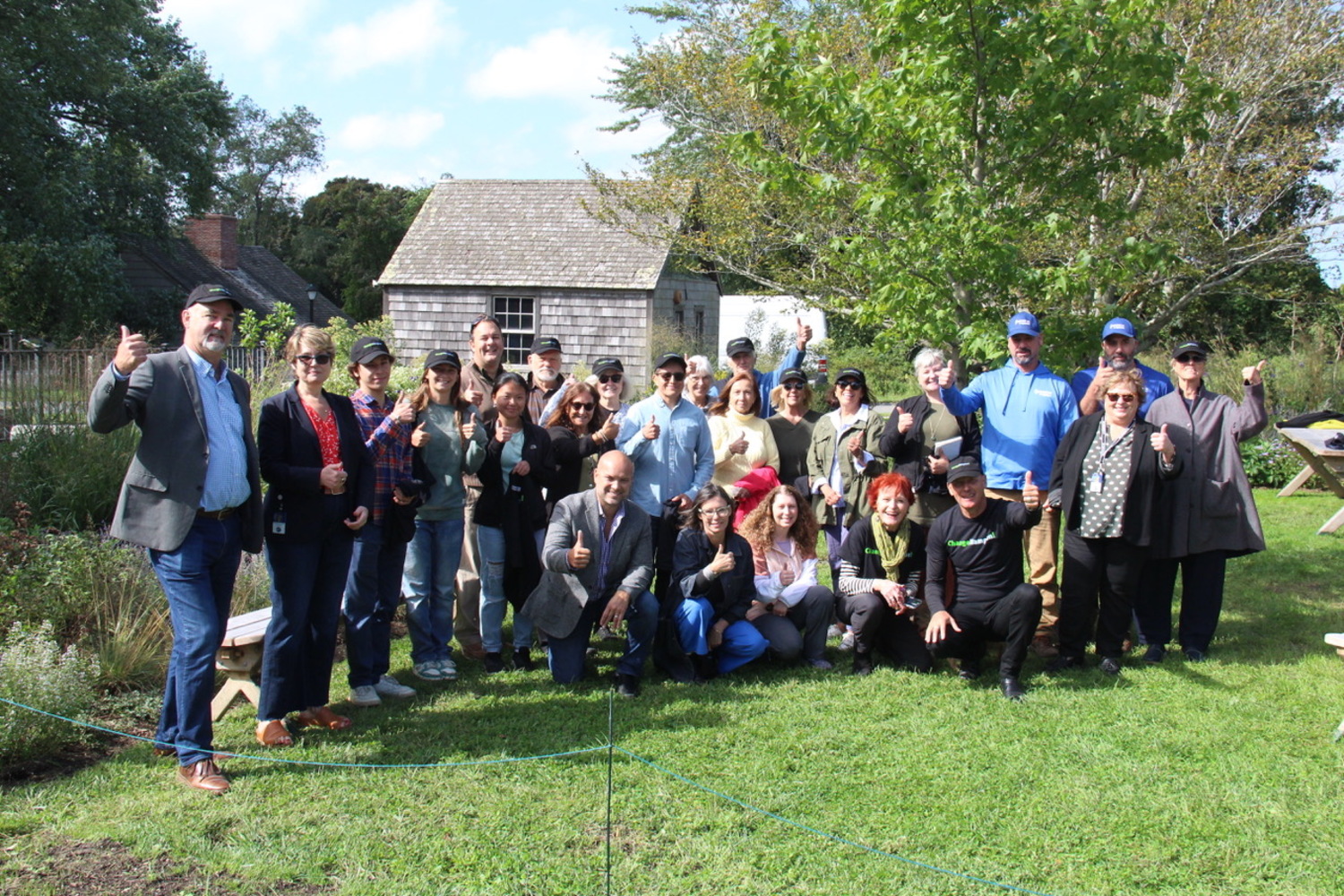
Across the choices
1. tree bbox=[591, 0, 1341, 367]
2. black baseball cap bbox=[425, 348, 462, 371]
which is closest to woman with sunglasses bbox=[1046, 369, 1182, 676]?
tree bbox=[591, 0, 1341, 367]

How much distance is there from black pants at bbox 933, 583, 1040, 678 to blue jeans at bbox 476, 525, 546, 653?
2373 millimetres

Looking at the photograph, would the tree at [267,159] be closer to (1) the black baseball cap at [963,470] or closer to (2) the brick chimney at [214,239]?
(2) the brick chimney at [214,239]

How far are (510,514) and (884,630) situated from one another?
2.27 meters

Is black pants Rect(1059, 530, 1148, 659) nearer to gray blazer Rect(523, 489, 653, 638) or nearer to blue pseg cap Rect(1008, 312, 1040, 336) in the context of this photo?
blue pseg cap Rect(1008, 312, 1040, 336)

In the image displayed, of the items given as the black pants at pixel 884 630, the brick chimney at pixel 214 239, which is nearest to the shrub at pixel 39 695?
the black pants at pixel 884 630

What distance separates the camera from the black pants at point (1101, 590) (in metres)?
5.90

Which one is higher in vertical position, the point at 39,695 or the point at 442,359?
the point at 442,359

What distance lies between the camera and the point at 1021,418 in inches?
244

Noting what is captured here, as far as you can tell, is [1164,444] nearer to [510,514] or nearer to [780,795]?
[780,795]

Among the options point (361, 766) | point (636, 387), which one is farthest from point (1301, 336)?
point (361, 766)

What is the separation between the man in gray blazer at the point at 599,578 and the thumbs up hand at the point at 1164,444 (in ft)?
9.28

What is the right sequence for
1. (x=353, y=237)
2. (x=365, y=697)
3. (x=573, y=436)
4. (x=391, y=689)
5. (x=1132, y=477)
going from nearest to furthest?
1. (x=365, y=697)
2. (x=391, y=689)
3. (x=1132, y=477)
4. (x=573, y=436)
5. (x=353, y=237)

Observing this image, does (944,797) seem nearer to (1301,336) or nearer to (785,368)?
(785,368)

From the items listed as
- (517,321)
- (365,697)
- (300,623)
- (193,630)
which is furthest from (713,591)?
(517,321)
